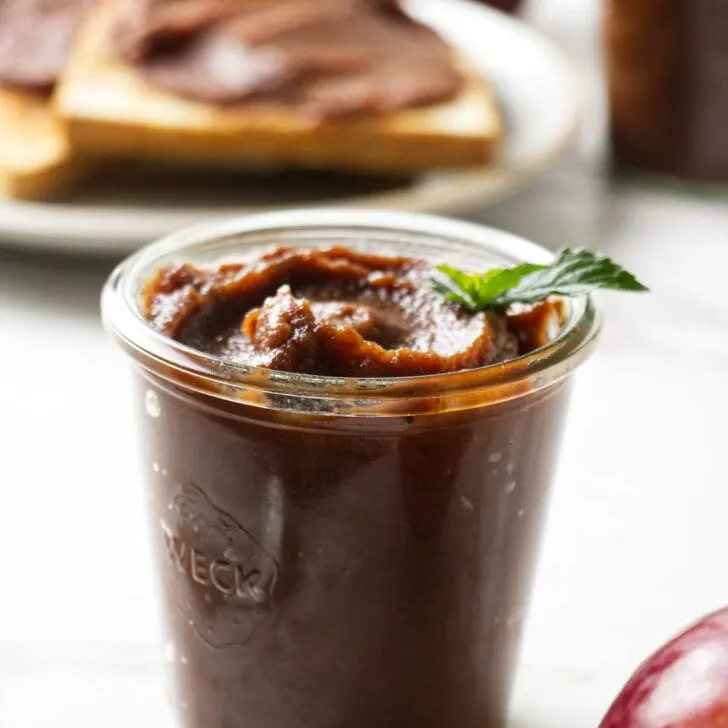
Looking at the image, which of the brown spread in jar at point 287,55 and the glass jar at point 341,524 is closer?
the glass jar at point 341,524

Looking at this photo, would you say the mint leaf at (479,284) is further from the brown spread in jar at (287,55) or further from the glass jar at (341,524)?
the brown spread in jar at (287,55)

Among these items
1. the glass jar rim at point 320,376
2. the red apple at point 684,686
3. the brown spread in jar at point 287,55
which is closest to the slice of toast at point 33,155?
the brown spread in jar at point 287,55

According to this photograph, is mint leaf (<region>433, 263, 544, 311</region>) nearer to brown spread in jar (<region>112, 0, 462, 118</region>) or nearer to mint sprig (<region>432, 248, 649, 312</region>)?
mint sprig (<region>432, 248, 649, 312</region>)

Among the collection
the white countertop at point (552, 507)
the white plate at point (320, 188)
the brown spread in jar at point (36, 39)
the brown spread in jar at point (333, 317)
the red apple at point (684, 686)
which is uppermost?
the brown spread in jar at point (333, 317)

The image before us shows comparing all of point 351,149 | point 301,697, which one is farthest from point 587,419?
point 301,697

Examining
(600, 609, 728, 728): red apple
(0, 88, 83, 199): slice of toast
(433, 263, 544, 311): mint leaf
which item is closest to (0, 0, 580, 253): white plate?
(0, 88, 83, 199): slice of toast

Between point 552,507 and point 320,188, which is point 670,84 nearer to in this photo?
point 320,188
